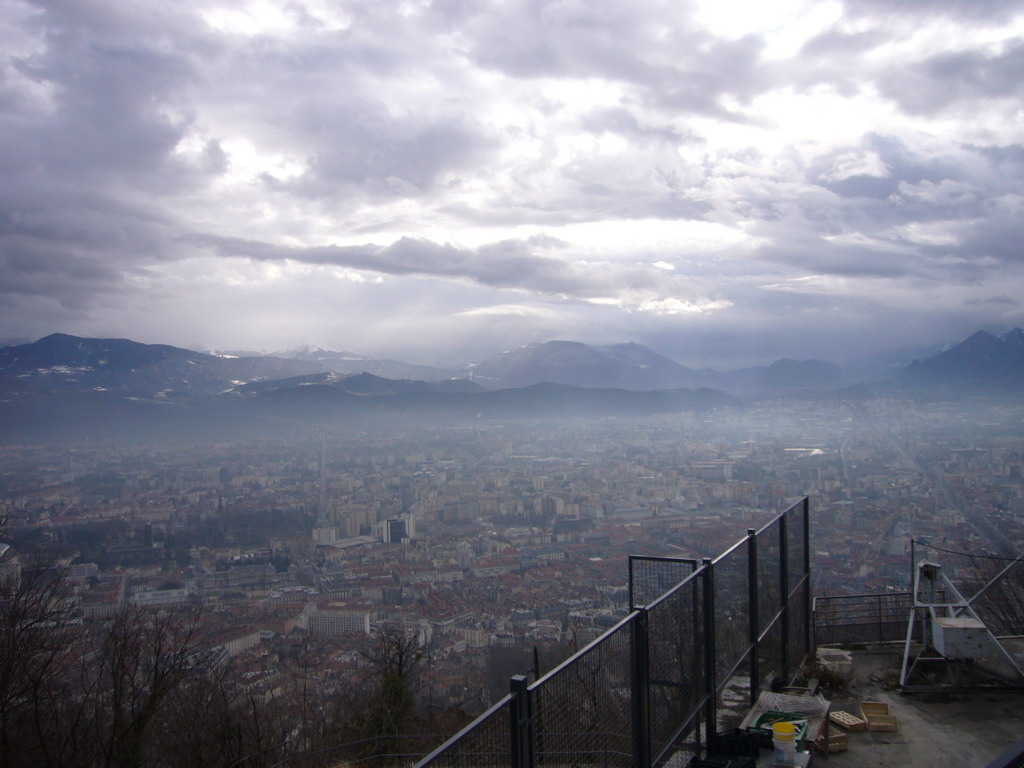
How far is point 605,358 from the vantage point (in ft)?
344

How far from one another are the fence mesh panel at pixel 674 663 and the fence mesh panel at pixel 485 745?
1.46m

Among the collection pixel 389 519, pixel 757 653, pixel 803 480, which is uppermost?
pixel 757 653

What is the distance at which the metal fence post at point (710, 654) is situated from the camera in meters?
5.18

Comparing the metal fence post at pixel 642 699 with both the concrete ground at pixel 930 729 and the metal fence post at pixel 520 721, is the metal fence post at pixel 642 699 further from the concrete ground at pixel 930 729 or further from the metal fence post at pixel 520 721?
the concrete ground at pixel 930 729

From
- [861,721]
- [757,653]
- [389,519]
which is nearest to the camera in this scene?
[861,721]

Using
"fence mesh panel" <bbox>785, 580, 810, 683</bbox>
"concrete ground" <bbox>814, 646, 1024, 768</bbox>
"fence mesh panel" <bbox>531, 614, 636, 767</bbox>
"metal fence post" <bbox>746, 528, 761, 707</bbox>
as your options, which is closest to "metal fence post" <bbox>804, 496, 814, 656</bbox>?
A: "fence mesh panel" <bbox>785, 580, 810, 683</bbox>

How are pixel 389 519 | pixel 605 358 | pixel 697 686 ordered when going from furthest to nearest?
pixel 605 358 → pixel 389 519 → pixel 697 686

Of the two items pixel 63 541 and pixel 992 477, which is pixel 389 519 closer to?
pixel 63 541

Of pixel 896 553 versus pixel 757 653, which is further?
pixel 896 553

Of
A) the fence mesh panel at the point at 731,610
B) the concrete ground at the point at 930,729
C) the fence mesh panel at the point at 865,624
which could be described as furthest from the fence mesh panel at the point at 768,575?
the fence mesh panel at the point at 865,624

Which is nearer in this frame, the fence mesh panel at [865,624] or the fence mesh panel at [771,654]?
the fence mesh panel at [771,654]

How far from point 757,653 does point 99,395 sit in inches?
2722

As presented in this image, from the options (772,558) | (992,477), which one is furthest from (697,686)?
(992,477)

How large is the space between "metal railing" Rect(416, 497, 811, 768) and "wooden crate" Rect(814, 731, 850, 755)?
2.64ft
